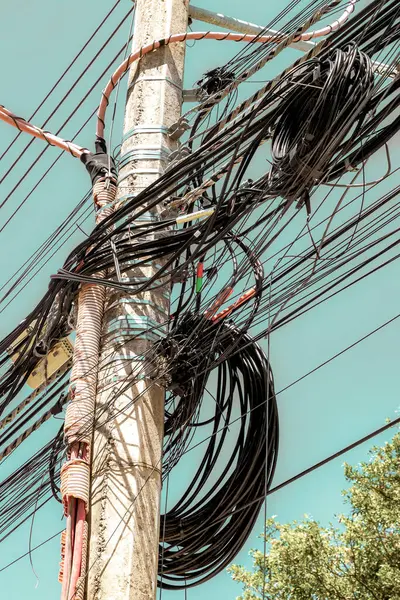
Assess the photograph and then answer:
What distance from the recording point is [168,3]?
633cm

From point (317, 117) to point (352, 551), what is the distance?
7546 mm

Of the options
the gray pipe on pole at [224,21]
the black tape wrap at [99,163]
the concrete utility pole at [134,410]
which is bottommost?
the concrete utility pole at [134,410]

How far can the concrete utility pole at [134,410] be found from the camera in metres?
4.30

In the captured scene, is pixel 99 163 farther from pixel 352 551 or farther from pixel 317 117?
pixel 352 551

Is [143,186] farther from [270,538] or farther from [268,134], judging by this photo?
[270,538]

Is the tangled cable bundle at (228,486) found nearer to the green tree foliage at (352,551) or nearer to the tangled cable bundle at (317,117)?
the tangled cable bundle at (317,117)

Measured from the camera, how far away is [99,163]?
19.6 ft

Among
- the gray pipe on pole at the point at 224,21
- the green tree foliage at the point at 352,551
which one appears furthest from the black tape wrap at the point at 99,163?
the green tree foliage at the point at 352,551

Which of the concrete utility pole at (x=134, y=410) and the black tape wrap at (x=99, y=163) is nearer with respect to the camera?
the concrete utility pole at (x=134, y=410)

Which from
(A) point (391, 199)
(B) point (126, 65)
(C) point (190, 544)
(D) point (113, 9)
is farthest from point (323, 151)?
(D) point (113, 9)

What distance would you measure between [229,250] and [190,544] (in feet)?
6.00

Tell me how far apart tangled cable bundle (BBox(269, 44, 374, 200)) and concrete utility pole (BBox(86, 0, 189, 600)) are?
3.48 ft

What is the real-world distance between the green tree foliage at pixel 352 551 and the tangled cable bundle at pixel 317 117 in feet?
23.1

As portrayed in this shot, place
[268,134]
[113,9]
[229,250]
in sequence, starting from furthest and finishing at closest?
[113,9] < [229,250] < [268,134]
